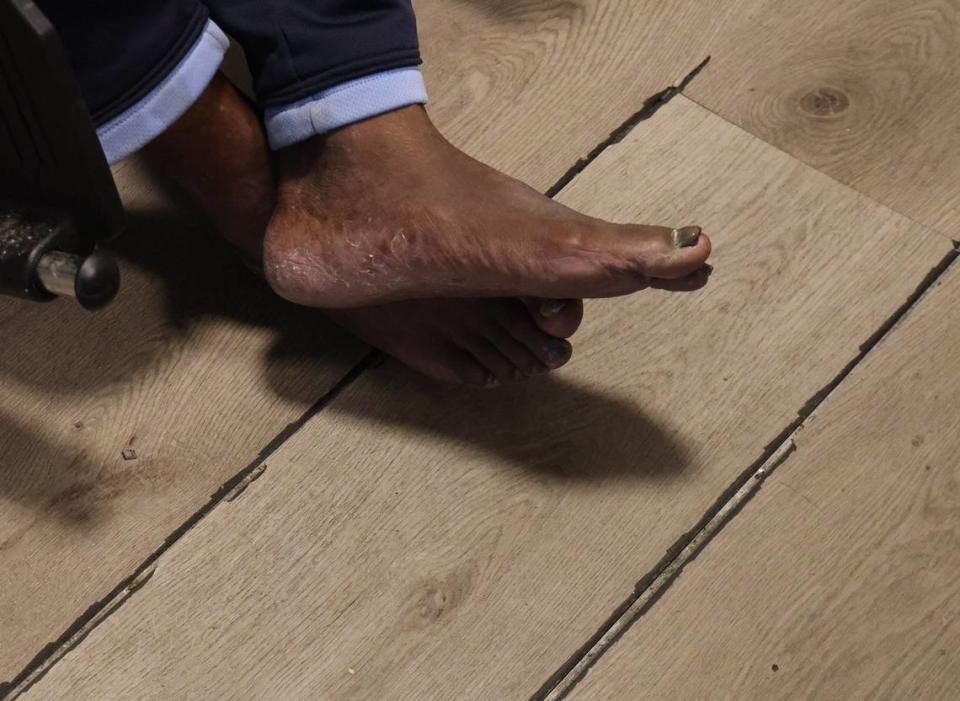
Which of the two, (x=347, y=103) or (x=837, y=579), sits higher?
(x=347, y=103)

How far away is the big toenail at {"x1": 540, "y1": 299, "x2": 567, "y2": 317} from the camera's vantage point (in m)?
0.82

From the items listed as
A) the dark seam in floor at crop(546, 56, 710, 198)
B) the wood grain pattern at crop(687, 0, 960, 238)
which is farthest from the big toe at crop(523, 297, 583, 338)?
the wood grain pattern at crop(687, 0, 960, 238)

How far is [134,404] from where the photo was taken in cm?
92

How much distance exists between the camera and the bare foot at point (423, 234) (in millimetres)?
748

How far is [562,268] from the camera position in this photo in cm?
76

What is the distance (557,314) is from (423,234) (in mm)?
111

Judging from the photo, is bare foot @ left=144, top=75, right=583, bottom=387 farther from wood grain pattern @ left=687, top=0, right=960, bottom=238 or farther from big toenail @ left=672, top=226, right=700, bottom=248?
wood grain pattern @ left=687, top=0, right=960, bottom=238

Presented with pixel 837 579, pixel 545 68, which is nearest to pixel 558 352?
pixel 837 579

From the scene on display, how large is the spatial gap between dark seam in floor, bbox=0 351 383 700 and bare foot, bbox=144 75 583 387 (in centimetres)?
4

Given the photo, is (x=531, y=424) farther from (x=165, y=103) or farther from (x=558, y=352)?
(x=165, y=103)

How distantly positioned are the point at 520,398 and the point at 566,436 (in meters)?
0.05

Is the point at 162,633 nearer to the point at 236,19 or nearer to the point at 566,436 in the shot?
the point at 566,436

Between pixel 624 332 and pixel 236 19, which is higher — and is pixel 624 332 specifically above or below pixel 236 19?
below

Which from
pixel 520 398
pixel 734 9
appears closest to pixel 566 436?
pixel 520 398
